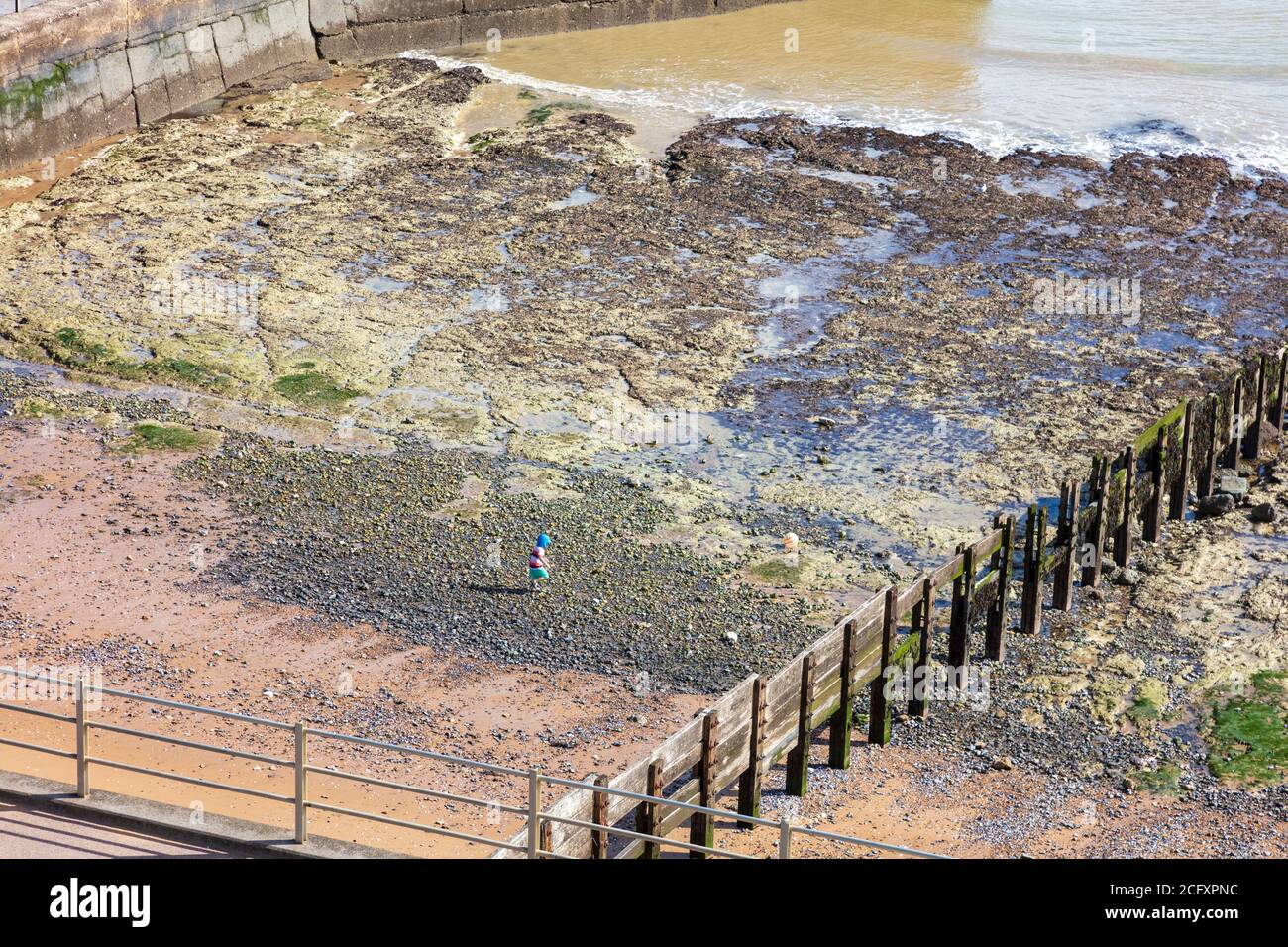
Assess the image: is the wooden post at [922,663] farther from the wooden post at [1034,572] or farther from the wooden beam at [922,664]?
the wooden post at [1034,572]

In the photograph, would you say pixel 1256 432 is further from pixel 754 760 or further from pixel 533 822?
pixel 533 822

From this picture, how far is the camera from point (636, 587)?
15.3m

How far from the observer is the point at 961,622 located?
14.4 metres

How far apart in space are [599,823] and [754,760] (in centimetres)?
204

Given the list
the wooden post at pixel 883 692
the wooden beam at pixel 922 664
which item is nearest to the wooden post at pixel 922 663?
the wooden beam at pixel 922 664

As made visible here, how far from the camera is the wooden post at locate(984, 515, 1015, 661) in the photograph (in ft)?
47.8

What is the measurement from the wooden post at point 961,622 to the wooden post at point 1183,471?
4036mm

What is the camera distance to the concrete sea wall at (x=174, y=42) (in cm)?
2756
